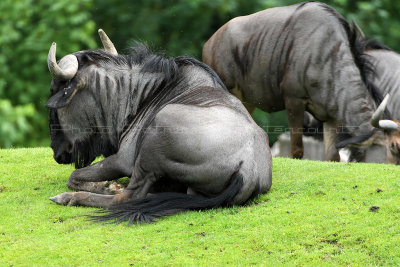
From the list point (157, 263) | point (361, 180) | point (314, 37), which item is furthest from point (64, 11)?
point (157, 263)

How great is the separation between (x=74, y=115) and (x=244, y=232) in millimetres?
2656

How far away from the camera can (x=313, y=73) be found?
993 centimetres

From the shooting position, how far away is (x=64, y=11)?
1261 cm

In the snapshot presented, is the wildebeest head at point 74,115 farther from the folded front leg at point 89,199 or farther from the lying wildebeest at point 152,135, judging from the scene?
the folded front leg at point 89,199

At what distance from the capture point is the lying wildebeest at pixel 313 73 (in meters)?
9.82

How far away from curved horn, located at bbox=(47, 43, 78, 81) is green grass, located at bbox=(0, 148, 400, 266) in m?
1.34

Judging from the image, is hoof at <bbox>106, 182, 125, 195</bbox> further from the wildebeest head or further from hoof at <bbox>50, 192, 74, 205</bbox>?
hoof at <bbox>50, 192, 74, 205</bbox>

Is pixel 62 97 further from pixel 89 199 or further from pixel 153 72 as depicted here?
pixel 89 199

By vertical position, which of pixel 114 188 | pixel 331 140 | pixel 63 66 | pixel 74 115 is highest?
pixel 63 66

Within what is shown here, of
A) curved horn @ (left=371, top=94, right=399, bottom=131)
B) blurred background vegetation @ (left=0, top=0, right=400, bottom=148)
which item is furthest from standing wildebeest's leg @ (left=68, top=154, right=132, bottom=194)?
curved horn @ (left=371, top=94, right=399, bottom=131)

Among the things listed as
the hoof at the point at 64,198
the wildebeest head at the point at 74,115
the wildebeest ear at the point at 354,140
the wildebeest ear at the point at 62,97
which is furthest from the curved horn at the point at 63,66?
the wildebeest ear at the point at 354,140

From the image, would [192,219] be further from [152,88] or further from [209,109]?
[152,88]

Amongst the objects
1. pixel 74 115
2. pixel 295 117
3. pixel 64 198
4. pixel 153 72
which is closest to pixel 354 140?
pixel 295 117

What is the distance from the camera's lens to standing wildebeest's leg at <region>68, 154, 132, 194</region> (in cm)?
666
